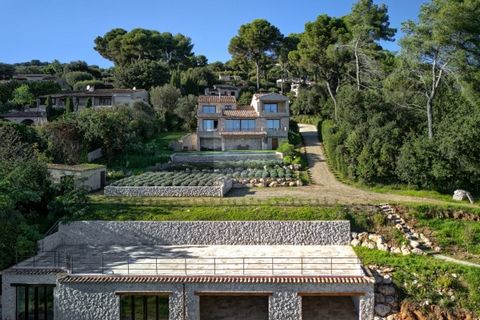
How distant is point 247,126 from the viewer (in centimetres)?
5197

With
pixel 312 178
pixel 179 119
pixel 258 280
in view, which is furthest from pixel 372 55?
pixel 258 280

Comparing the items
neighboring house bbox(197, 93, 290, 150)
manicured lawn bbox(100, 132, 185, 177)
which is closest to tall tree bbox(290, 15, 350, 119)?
neighboring house bbox(197, 93, 290, 150)

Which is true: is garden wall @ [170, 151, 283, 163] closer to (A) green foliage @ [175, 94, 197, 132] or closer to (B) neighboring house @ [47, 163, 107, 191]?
(B) neighboring house @ [47, 163, 107, 191]

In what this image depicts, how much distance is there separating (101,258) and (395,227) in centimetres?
1785

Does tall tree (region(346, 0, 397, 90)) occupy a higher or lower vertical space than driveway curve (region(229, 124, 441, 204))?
higher

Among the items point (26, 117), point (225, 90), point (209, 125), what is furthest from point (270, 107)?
point (26, 117)

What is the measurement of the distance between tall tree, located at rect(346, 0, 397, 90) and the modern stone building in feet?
83.9

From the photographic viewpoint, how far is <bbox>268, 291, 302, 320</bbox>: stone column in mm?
21781

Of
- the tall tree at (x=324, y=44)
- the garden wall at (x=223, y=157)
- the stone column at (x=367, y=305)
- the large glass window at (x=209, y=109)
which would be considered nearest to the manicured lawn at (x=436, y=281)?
the stone column at (x=367, y=305)

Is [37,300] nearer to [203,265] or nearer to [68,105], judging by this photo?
[203,265]

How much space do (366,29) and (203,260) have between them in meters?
30.9

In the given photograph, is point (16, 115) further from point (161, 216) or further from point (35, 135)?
point (161, 216)

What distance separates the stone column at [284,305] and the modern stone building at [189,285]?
0.05 metres

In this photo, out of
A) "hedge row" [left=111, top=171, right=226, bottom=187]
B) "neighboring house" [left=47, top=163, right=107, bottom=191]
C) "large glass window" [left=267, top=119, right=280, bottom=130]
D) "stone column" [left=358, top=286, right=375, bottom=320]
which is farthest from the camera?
"large glass window" [left=267, top=119, right=280, bottom=130]
